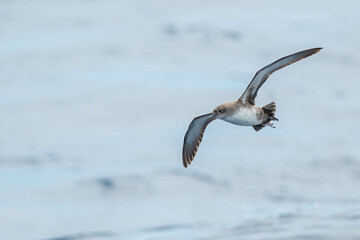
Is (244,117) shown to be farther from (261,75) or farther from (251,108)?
(261,75)

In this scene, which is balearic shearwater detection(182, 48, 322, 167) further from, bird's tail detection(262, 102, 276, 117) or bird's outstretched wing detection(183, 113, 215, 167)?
bird's outstretched wing detection(183, 113, 215, 167)

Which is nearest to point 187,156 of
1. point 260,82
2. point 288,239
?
point 260,82

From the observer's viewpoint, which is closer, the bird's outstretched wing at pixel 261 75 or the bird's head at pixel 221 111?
the bird's outstretched wing at pixel 261 75

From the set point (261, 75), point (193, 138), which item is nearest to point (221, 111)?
point (261, 75)

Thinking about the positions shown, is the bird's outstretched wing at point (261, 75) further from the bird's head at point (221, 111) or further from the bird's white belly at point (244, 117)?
the bird's head at point (221, 111)

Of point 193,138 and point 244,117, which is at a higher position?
point 193,138

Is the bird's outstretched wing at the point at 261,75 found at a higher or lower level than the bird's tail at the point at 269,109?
higher

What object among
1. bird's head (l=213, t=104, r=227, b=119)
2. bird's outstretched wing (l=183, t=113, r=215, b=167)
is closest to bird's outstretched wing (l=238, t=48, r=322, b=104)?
bird's head (l=213, t=104, r=227, b=119)

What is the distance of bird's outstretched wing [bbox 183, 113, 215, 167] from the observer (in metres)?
15.6

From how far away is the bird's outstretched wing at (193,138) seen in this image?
15.6 metres

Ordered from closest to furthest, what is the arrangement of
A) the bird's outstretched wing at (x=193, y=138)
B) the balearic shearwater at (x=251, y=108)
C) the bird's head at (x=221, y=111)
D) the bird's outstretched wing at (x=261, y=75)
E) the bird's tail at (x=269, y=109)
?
1. the bird's outstretched wing at (x=261, y=75)
2. the balearic shearwater at (x=251, y=108)
3. the bird's head at (x=221, y=111)
4. the bird's tail at (x=269, y=109)
5. the bird's outstretched wing at (x=193, y=138)

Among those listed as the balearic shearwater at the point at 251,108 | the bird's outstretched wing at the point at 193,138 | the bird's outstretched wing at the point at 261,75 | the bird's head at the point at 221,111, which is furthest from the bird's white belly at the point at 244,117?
the bird's outstretched wing at the point at 193,138

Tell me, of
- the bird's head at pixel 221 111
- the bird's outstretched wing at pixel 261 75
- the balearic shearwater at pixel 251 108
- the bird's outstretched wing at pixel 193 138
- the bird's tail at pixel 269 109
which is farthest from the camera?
the bird's outstretched wing at pixel 193 138

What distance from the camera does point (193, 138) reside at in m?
15.8
